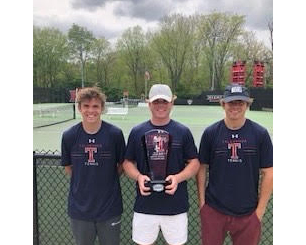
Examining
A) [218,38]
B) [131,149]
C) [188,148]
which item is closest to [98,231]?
[131,149]

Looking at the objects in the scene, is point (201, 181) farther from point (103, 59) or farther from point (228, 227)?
point (103, 59)

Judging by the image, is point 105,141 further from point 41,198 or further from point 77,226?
point 41,198

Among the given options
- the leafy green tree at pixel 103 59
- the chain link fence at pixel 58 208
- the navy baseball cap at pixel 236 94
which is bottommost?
the chain link fence at pixel 58 208

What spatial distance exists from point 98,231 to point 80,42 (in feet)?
195

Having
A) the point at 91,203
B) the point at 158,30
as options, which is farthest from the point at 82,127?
the point at 158,30

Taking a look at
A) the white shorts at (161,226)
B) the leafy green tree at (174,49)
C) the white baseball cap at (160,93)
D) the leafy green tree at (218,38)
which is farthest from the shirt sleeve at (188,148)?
the leafy green tree at (174,49)

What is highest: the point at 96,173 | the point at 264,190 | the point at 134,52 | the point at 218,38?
the point at 218,38

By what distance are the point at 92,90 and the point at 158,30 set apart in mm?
61544

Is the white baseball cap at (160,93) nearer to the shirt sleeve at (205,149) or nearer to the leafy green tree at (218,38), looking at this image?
the shirt sleeve at (205,149)

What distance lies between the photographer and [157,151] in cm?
290

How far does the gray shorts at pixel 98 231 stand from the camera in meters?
3.07

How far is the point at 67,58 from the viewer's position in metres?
59.0

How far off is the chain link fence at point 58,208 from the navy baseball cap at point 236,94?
4.16 feet

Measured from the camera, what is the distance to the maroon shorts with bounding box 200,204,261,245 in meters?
2.93
